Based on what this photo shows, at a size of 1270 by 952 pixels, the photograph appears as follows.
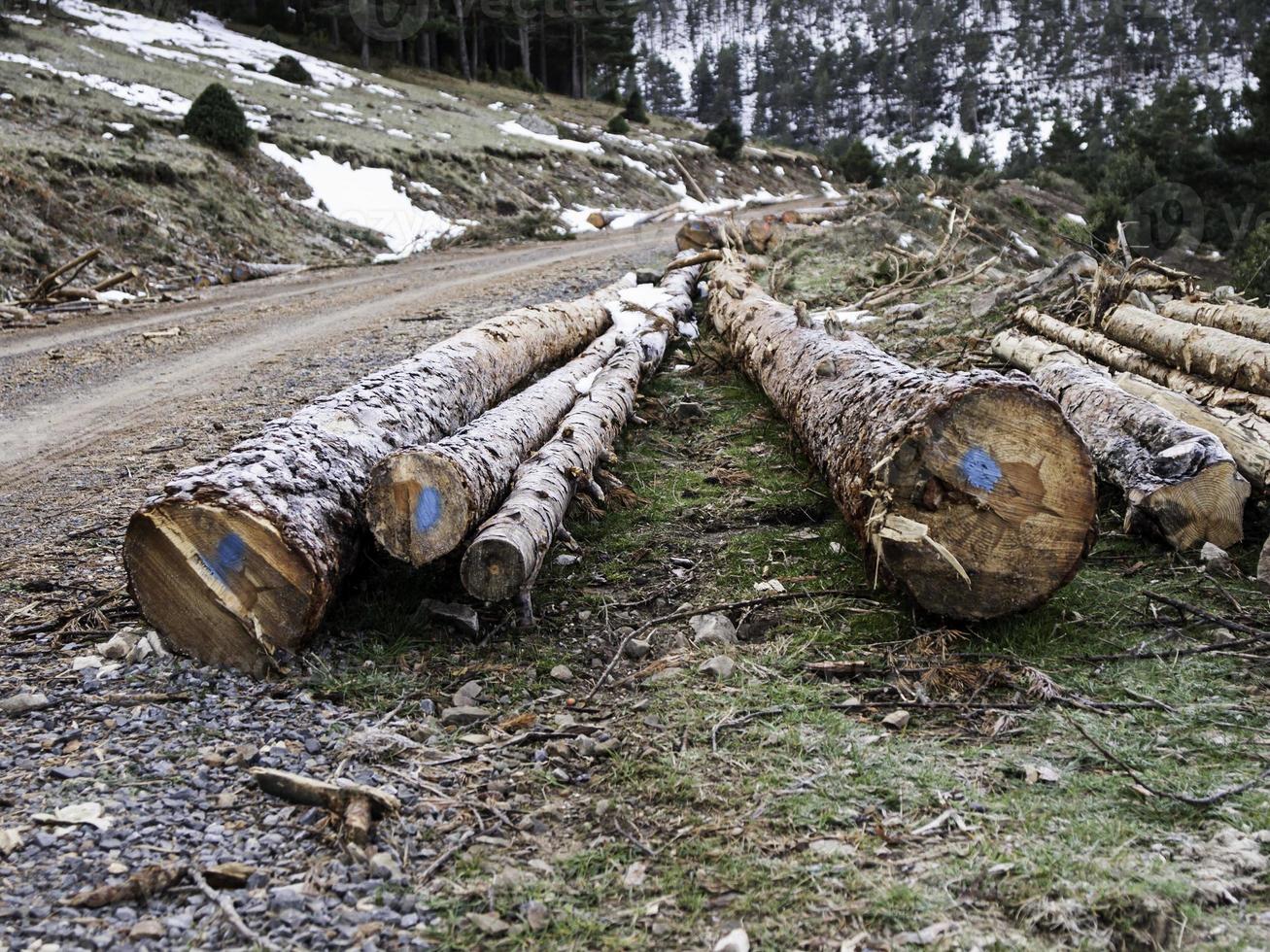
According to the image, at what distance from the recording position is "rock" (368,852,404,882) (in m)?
2.49

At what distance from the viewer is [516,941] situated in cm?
228

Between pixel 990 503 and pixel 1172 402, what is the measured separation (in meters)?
2.71

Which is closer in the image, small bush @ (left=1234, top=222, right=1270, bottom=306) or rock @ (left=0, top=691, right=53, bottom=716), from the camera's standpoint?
rock @ (left=0, top=691, right=53, bottom=716)

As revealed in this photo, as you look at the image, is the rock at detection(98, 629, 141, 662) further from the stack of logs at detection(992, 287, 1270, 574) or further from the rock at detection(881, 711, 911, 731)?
the stack of logs at detection(992, 287, 1270, 574)

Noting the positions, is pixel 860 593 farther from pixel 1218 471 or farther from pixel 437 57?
pixel 437 57

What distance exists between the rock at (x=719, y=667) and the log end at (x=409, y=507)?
116 cm

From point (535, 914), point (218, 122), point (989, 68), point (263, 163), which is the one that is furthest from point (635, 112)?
point (989, 68)

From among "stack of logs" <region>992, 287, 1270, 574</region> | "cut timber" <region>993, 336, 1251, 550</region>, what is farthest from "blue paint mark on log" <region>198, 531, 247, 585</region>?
"stack of logs" <region>992, 287, 1270, 574</region>

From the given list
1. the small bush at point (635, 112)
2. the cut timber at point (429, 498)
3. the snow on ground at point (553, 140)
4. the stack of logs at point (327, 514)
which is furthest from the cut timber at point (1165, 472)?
the small bush at point (635, 112)

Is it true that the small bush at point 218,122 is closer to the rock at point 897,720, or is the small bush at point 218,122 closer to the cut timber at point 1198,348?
the cut timber at point 1198,348

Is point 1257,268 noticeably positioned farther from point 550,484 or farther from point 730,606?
point 550,484

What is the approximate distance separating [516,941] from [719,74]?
4108 inches

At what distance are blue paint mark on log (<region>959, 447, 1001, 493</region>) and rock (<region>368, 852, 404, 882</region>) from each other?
2.52m

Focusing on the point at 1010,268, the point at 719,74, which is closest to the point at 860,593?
the point at 1010,268
